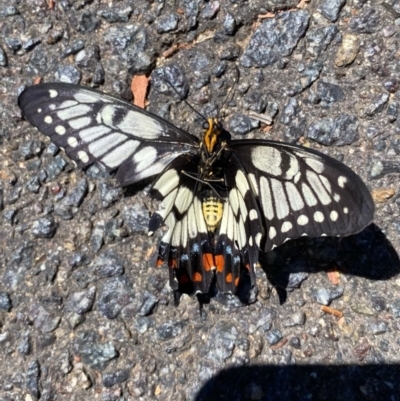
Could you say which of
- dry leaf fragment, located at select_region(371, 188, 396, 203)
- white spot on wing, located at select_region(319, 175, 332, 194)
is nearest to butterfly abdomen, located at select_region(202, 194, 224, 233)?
white spot on wing, located at select_region(319, 175, 332, 194)

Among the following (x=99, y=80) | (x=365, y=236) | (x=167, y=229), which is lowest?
(x=167, y=229)

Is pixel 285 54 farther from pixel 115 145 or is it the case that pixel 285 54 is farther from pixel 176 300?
pixel 176 300

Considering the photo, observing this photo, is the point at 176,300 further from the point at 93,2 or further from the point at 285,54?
the point at 93,2

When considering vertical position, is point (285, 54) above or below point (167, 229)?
above

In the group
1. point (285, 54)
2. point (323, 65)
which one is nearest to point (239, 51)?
point (285, 54)

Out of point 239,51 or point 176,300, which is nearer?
point 176,300

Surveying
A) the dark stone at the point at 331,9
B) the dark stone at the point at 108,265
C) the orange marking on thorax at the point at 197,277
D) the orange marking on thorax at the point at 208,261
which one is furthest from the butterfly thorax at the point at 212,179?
the dark stone at the point at 331,9

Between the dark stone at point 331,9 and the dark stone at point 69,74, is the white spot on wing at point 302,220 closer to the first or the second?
the dark stone at point 331,9
